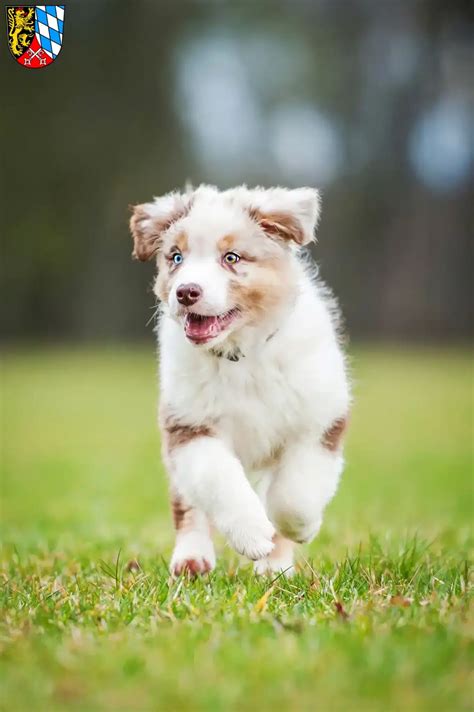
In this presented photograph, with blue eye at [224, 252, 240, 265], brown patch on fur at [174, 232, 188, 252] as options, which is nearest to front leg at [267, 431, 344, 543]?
blue eye at [224, 252, 240, 265]

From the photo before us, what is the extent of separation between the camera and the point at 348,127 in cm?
2464

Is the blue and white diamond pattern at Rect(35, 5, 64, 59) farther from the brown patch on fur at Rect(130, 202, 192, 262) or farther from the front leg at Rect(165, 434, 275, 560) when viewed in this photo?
the front leg at Rect(165, 434, 275, 560)

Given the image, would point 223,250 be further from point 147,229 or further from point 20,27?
point 20,27

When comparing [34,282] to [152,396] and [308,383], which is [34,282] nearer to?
[152,396]

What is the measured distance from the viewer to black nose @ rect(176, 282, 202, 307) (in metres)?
3.58

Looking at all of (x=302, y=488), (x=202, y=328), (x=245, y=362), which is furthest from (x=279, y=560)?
(x=202, y=328)

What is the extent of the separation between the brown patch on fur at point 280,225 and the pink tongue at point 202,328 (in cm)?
46

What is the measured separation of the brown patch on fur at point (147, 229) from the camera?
3996mm

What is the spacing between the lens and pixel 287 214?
3.97m

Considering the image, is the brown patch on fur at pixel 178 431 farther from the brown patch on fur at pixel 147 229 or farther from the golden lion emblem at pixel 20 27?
the golden lion emblem at pixel 20 27

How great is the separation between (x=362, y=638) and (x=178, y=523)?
1.72 metres

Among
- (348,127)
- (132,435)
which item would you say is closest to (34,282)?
(348,127)

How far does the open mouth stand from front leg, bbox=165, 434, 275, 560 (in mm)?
360

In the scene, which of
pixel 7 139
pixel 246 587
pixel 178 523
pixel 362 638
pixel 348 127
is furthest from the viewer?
pixel 348 127
